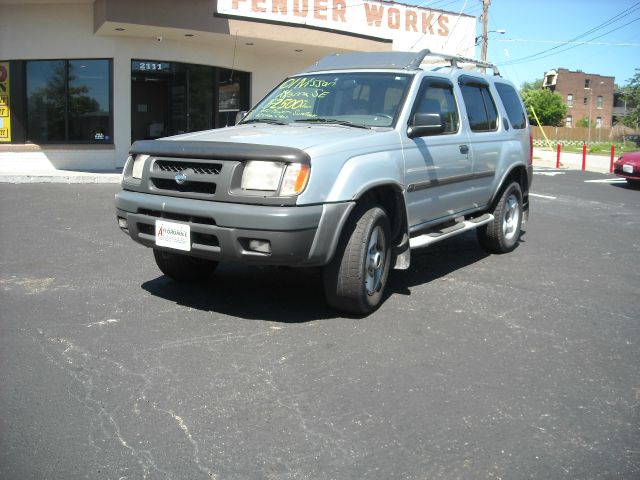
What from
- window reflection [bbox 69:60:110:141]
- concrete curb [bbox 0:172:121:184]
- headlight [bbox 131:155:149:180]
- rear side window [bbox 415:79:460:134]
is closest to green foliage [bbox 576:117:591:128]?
window reflection [bbox 69:60:110:141]

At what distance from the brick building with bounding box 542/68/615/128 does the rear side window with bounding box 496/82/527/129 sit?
266 ft

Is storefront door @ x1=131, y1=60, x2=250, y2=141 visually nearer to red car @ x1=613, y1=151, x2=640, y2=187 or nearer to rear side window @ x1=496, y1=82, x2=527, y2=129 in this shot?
red car @ x1=613, y1=151, x2=640, y2=187

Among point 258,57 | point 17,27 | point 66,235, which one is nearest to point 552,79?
point 258,57

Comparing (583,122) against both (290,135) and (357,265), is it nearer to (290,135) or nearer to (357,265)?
(290,135)

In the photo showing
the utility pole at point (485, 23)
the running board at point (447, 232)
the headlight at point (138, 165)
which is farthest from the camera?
the utility pole at point (485, 23)

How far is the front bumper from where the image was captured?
4125 millimetres

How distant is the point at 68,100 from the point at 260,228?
12.4m

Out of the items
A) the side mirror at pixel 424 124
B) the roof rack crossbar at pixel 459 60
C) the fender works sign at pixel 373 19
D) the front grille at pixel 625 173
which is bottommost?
the front grille at pixel 625 173

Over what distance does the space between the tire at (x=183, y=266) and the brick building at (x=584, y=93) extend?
84734mm

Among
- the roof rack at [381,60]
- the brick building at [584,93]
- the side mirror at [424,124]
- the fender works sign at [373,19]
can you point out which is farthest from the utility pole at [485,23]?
the brick building at [584,93]

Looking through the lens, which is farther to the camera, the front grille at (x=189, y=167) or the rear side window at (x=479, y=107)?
the rear side window at (x=479, y=107)

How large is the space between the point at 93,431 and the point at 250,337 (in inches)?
56.0

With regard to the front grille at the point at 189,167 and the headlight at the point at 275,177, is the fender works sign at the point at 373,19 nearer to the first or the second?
the front grille at the point at 189,167

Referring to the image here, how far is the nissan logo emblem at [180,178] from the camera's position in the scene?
450cm
